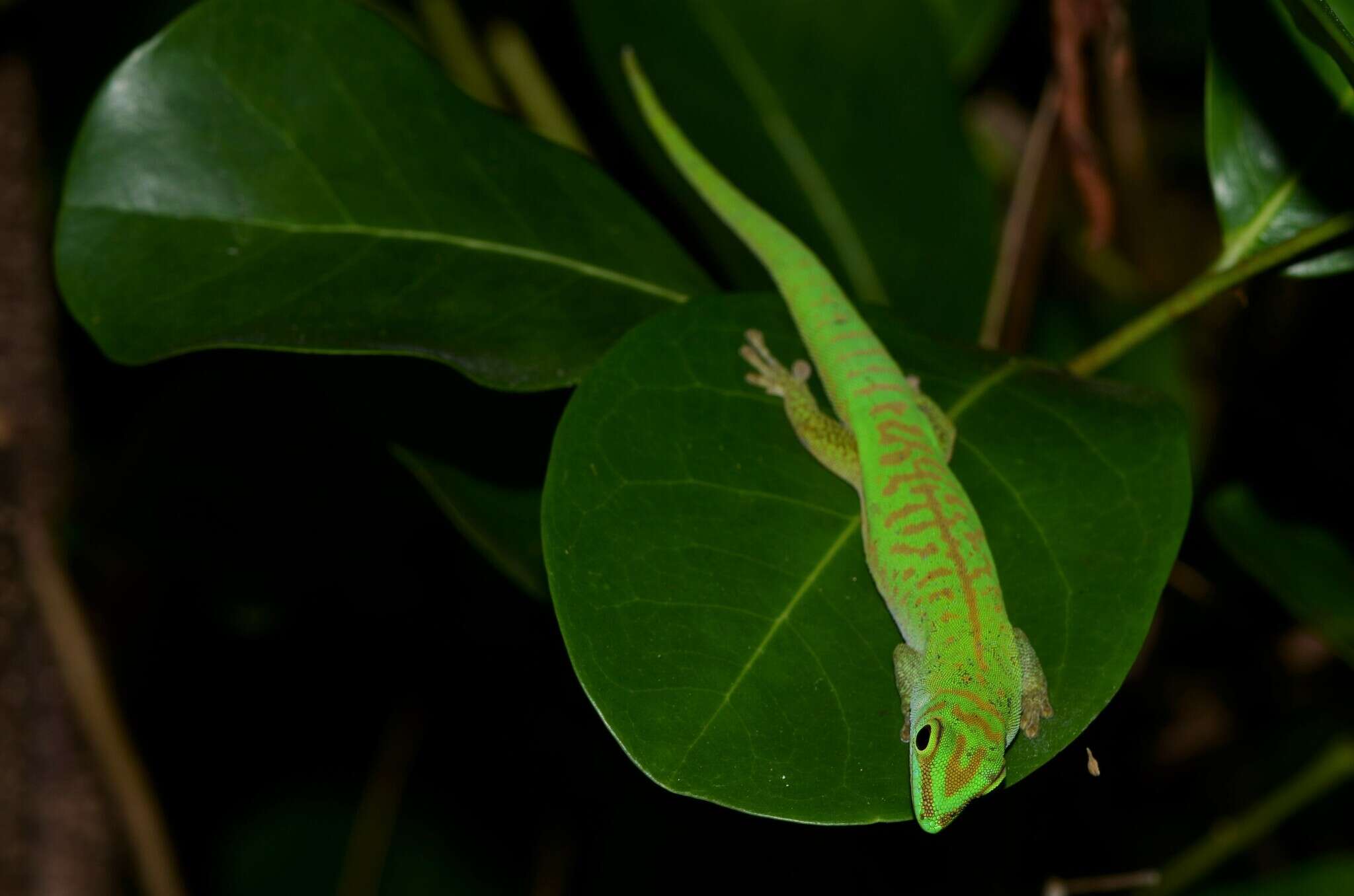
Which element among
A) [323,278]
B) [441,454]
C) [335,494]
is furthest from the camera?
[335,494]

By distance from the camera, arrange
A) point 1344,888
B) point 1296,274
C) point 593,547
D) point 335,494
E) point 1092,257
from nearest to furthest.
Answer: point 593,547 < point 1296,274 < point 1344,888 < point 335,494 < point 1092,257

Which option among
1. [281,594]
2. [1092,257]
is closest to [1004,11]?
[1092,257]

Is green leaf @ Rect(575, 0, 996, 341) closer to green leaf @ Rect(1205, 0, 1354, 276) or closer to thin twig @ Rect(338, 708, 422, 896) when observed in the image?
green leaf @ Rect(1205, 0, 1354, 276)

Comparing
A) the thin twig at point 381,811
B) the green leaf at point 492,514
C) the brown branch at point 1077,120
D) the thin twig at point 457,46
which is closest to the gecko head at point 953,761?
the green leaf at point 492,514

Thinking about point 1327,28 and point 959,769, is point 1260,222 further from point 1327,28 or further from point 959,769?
point 959,769

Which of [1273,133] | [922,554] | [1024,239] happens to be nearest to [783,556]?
[922,554]

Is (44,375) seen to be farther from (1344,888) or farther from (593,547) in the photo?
(1344,888)

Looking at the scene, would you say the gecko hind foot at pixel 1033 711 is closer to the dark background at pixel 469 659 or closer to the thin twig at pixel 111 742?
the dark background at pixel 469 659
